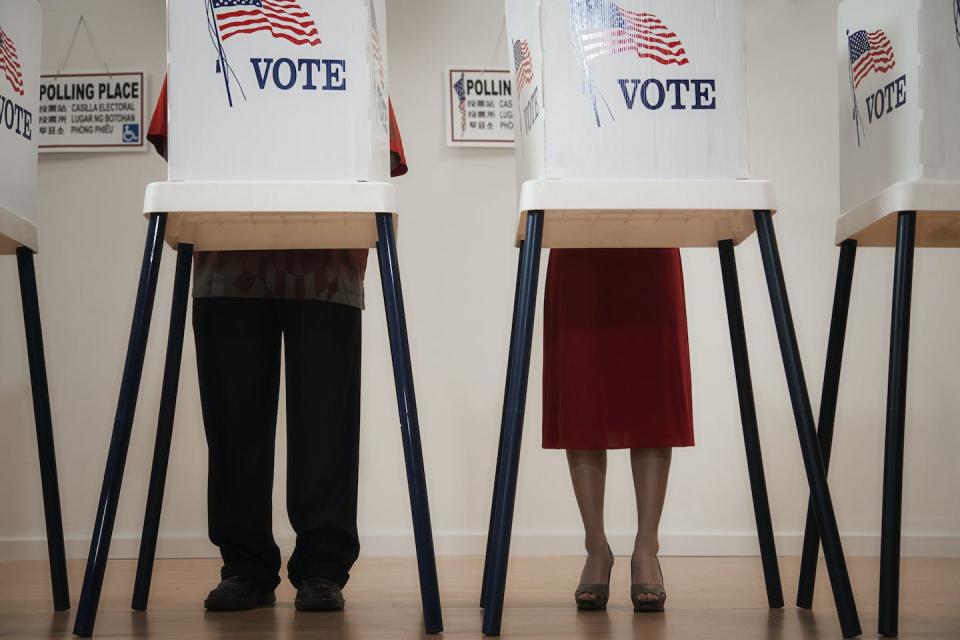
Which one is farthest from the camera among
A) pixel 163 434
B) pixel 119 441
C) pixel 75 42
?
pixel 75 42

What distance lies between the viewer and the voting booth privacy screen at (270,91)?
1.36 metres

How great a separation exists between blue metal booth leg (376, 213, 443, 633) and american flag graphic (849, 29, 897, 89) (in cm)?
89

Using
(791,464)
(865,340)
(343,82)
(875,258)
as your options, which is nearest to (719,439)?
(791,464)

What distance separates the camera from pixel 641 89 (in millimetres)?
1397

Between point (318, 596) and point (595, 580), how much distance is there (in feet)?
1.59

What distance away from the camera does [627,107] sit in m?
1.39

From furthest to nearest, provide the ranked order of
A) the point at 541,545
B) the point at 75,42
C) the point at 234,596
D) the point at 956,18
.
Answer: the point at 75,42 < the point at 541,545 < the point at 234,596 < the point at 956,18

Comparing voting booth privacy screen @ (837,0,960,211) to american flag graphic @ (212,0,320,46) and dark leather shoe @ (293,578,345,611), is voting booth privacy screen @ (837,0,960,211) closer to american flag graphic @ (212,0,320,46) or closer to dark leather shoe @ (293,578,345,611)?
american flag graphic @ (212,0,320,46)

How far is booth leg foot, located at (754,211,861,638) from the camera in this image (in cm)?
132

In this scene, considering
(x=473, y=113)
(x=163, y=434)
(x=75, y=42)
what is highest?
(x=75, y=42)

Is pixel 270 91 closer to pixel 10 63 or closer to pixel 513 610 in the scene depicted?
pixel 10 63

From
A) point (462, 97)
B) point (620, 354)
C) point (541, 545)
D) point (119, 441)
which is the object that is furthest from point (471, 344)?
point (119, 441)

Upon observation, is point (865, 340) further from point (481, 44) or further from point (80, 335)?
point (80, 335)

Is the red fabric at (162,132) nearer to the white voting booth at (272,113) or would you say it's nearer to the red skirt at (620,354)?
the white voting booth at (272,113)
